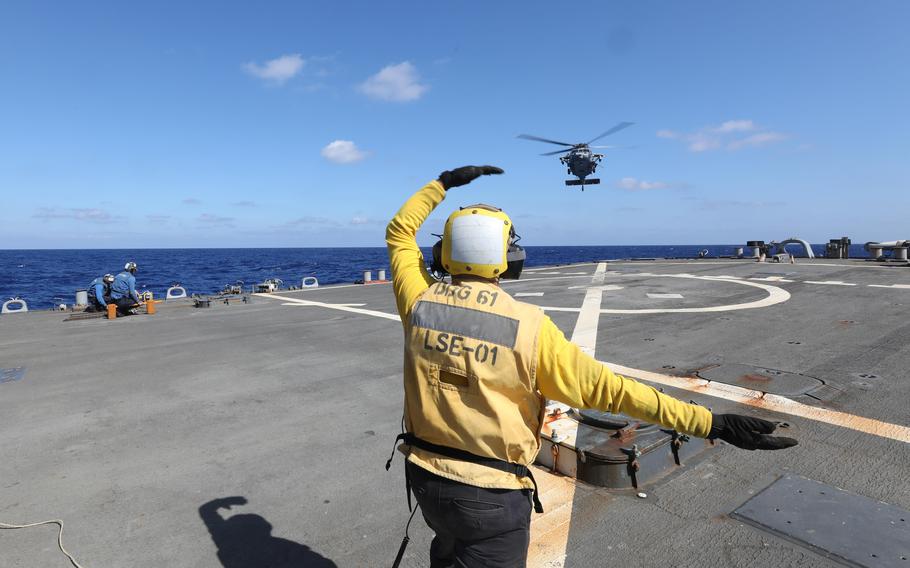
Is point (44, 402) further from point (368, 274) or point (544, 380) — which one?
point (368, 274)

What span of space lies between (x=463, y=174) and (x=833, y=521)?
3.57 m

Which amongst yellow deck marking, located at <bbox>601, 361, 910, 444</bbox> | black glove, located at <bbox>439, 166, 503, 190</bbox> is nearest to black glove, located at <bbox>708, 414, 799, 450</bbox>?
black glove, located at <bbox>439, 166, 503, 190</bbox>

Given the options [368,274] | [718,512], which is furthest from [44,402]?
[368,274]

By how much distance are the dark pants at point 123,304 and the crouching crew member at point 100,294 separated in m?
0.41

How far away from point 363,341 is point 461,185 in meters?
7.54

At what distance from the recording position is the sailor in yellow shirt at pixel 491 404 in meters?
2.00

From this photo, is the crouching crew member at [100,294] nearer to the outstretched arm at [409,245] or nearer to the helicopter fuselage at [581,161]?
the outstretched arm at [409,245]

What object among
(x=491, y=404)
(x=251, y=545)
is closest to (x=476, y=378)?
(x=491, y=404)

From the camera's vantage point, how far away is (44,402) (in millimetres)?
6449

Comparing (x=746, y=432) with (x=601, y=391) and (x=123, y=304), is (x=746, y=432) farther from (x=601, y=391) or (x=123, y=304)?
(x=123, y=304)

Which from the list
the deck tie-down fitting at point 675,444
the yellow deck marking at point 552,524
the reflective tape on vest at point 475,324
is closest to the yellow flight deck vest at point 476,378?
the reflective tape on vest at point 475,324

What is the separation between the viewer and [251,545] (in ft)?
11.2

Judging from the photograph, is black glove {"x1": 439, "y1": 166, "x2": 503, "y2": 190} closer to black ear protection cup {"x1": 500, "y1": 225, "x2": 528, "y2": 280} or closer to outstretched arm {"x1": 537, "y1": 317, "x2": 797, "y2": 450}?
black ear protection cup {"x1": 500, "y1": 225, "x2": 528, "y2": 280}

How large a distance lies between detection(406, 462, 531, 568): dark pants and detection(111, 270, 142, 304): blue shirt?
1463 cm
